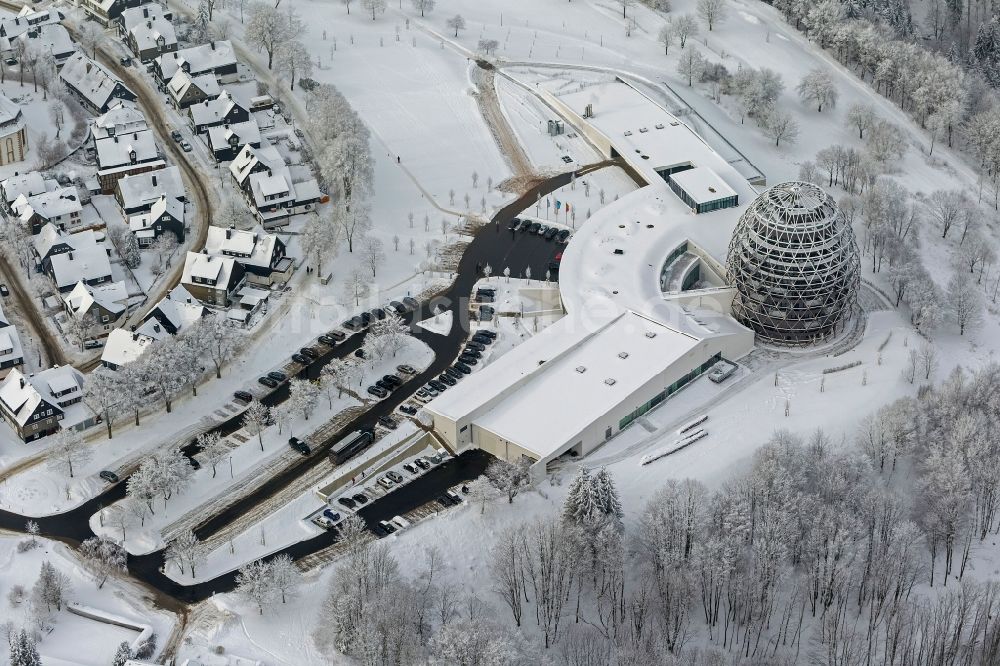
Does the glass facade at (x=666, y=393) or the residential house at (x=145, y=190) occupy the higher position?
the residential house at (x=145, y=190)

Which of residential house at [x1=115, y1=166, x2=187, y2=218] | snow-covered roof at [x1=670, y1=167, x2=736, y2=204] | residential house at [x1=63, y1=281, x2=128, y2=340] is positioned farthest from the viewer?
residential house at [x1=115, y1=166, x2=187, y2=218]

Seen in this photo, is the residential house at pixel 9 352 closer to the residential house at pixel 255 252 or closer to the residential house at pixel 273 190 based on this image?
the residential house at pixel 255 252

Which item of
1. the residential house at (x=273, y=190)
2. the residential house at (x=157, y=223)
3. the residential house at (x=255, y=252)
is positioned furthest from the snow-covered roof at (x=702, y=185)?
the residential house at (x=157, y=223)

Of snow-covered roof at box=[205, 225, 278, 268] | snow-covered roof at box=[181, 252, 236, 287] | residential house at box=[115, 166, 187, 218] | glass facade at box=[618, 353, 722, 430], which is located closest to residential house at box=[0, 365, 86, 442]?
snow-covered roof at box=[181, 252, 236, 287]

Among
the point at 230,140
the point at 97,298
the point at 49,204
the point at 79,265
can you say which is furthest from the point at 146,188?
the point at 97,298

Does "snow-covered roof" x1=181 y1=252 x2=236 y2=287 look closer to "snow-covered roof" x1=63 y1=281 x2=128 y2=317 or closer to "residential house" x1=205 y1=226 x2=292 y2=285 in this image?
"residential house" x1=205 y1=226 x2=292 y2=285

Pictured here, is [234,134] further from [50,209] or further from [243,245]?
[243,245]

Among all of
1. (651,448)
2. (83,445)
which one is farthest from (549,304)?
(83,445)
